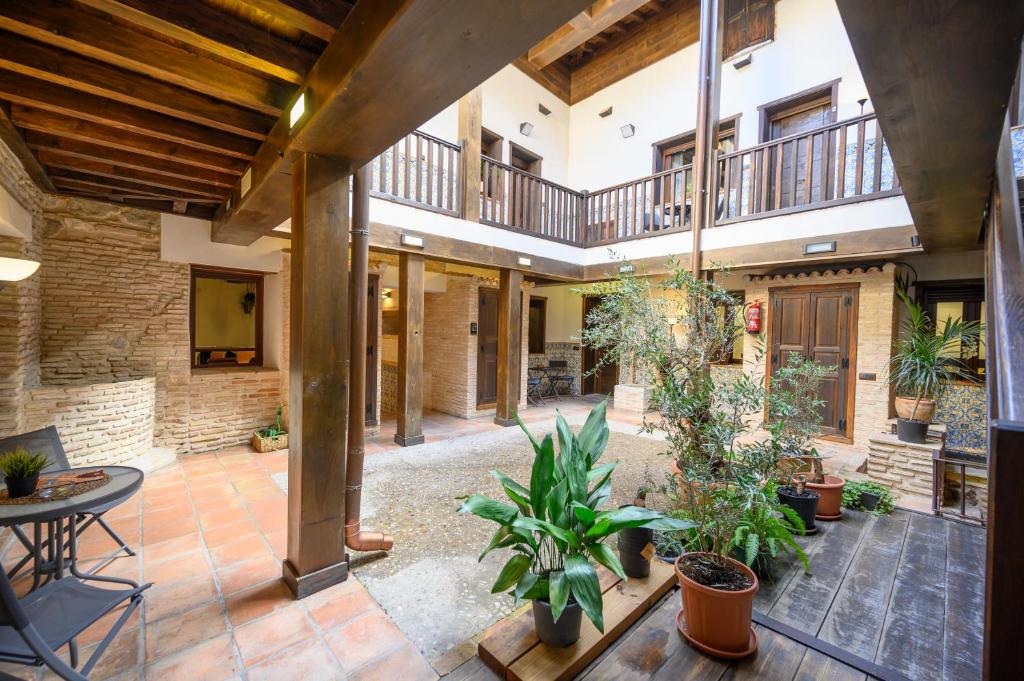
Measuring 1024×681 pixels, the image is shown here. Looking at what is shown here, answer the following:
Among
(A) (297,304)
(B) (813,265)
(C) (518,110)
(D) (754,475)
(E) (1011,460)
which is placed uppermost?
(C) (518,110)

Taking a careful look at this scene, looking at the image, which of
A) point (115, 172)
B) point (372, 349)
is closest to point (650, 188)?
point (372, 349)

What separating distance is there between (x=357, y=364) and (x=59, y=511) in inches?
57.2

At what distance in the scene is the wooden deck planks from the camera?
5.89 feet

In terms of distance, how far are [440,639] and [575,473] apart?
1.01 meters

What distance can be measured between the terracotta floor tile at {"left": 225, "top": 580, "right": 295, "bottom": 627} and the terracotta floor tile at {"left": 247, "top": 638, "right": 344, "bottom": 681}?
0.36m

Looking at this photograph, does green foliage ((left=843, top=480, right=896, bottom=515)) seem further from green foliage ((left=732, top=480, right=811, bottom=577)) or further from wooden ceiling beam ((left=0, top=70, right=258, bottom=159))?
wooden ceiling beam ((left=0, top=70, right=258, bottom=159))

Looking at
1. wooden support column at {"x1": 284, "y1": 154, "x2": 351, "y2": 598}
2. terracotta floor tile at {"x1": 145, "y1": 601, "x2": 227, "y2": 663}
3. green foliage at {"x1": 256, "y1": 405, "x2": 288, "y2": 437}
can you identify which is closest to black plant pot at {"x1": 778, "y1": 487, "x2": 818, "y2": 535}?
wooden support column at {"x1": 284, "y1": 154, "x2": 351, "y2": 598}

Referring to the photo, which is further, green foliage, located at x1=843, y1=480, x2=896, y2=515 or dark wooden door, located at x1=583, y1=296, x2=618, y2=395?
dark wooden door, located at x1=583, y1=296, x2=618, y2=395

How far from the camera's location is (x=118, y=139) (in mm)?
2666

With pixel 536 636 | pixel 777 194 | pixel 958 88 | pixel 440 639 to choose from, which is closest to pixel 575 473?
pixel 536 636

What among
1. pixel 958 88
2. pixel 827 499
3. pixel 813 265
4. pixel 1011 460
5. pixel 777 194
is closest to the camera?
pixel 1011 460

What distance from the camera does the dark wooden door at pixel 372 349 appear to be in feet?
18.9

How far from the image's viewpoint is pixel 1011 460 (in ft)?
2.75

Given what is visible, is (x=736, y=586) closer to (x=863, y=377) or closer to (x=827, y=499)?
(x=827, y=499)
